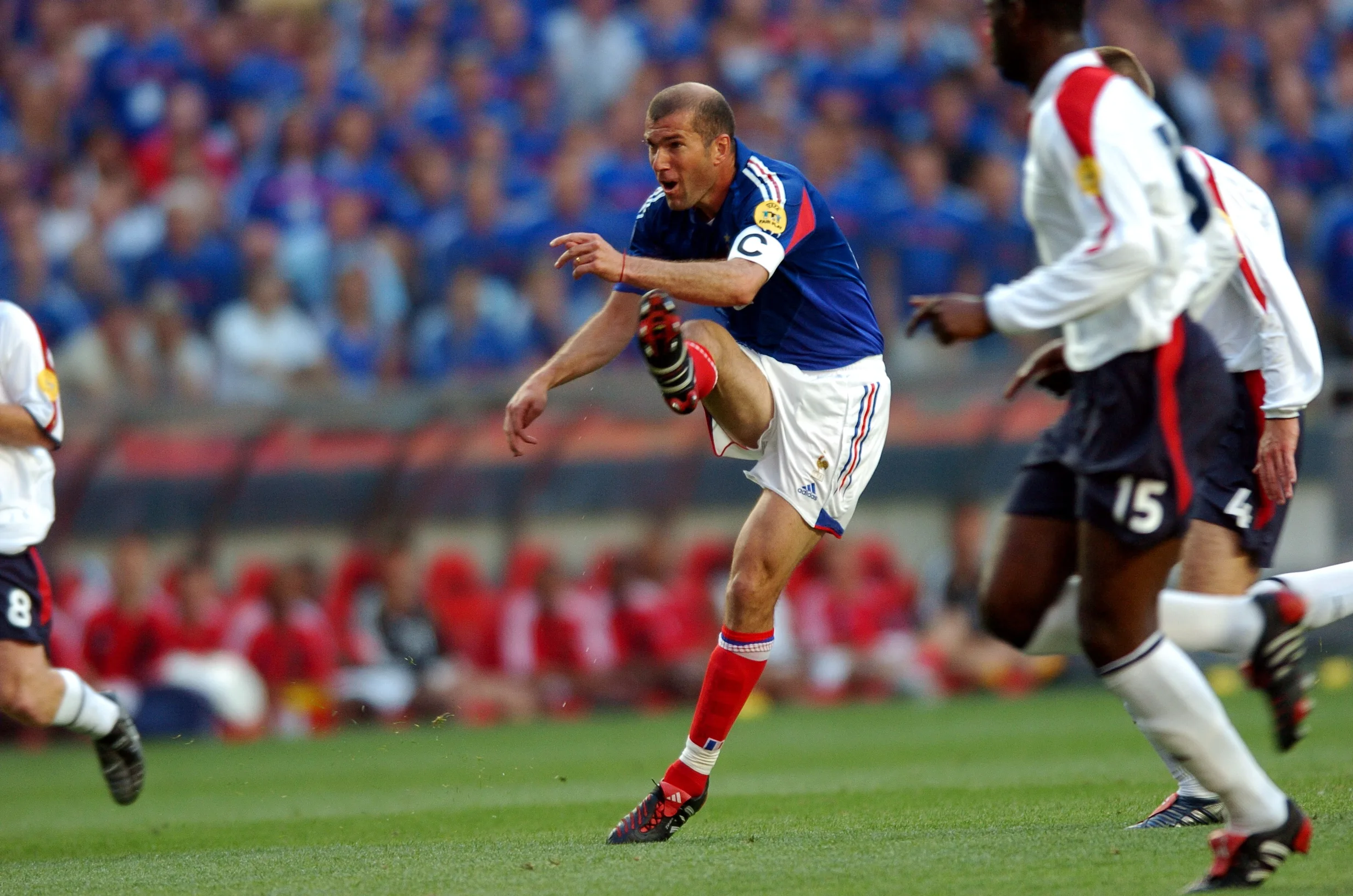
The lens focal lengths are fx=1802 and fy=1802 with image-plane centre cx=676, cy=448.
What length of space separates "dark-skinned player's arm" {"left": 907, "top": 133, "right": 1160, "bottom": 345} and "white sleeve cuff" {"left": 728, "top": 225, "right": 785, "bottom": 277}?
4.69 feet

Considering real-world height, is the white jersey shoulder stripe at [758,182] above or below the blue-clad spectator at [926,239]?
above

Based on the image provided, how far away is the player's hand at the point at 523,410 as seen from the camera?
238 inches

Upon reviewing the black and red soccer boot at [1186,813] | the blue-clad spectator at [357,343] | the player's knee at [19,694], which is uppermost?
the black and red soccer boot at [1186,813]

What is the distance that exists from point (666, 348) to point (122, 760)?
11.1 feet

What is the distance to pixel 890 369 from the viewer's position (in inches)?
577

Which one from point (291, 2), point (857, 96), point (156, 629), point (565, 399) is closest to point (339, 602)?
point (156, 629)

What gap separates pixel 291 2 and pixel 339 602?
8.57 metres

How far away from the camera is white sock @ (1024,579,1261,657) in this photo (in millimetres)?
4805

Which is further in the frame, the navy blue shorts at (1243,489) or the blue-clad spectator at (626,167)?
the blue-clad spectator at (626,167)

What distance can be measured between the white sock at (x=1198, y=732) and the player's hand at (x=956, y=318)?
908 mm

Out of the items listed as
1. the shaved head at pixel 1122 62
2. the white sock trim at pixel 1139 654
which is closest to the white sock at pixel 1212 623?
the white sock trim at pixel 1139 654

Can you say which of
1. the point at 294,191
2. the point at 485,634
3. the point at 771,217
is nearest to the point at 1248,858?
the point at 771,217

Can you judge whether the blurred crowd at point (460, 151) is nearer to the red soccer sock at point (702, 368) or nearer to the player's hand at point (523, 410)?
the player's hand at point (523, 410)

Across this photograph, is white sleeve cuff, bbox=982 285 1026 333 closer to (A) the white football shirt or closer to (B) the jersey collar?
(B) the jersey collar
